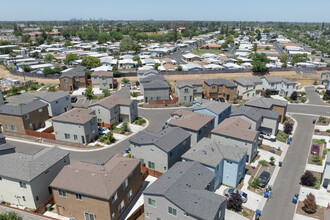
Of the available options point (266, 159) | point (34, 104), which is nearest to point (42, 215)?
point (34, 104)

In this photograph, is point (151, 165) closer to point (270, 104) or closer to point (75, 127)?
point (75, 127)

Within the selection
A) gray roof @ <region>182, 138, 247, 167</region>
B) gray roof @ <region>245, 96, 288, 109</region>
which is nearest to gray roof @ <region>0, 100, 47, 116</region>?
gray roof @ <region>182, 138, 247, 167</region>

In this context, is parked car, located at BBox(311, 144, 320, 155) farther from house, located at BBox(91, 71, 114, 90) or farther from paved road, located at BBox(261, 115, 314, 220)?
house, located at BBox(91, 71, 114, 90)

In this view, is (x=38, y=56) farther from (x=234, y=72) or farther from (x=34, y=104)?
(x=234, y=72)

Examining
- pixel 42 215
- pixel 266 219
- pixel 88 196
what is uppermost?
pixel 88 196

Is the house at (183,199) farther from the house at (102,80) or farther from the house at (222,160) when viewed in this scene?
the house at (102,80)

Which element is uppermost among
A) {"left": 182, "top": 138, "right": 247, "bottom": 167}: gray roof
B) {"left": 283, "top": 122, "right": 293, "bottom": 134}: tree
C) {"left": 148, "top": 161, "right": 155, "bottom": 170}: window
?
{"left": 182, "top": 138, "right": 247, "bottom": 167}: gray roof
